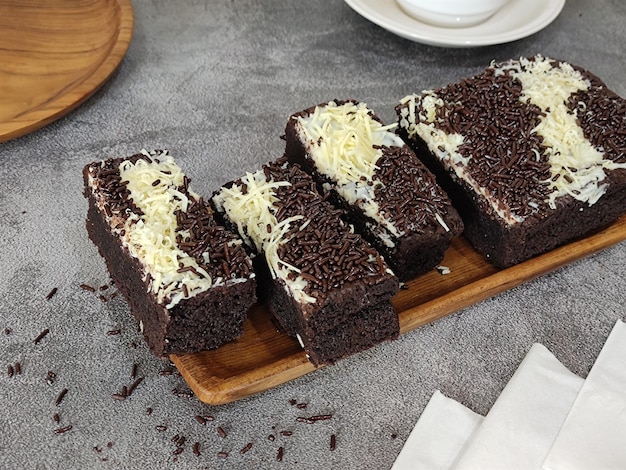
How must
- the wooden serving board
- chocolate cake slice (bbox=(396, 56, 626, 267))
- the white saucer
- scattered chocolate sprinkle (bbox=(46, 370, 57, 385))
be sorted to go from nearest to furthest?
1. the wooden serving board
2. scattered chocolate sprinkle (bbox=(46, 370, 57, 385))
3. chocolate cake slice (bbox=(396, 56, 626, 267))
4. the white saucer

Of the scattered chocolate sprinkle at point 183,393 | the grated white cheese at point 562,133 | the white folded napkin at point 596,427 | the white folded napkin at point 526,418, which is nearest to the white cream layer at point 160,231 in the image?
the scattered chocolate sprinkle at point 183,393

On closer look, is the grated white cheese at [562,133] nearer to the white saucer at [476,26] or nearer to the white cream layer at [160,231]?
the white saucer at [476,26]

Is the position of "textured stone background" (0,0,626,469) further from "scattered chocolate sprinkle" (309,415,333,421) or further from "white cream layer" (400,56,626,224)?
"white cream layer" (400,56,626,224)

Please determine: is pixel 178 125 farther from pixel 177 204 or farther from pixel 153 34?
pixel 177 204

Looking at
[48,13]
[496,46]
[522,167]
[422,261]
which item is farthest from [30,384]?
[496,46]

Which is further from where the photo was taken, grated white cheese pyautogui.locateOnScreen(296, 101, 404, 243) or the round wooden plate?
the round wooden plate

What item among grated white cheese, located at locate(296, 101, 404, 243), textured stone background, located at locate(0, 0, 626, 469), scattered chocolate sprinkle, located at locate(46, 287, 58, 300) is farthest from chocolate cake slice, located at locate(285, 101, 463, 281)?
scattered chocolate sprinkle, located at locate(46, 287, 58, 300)
